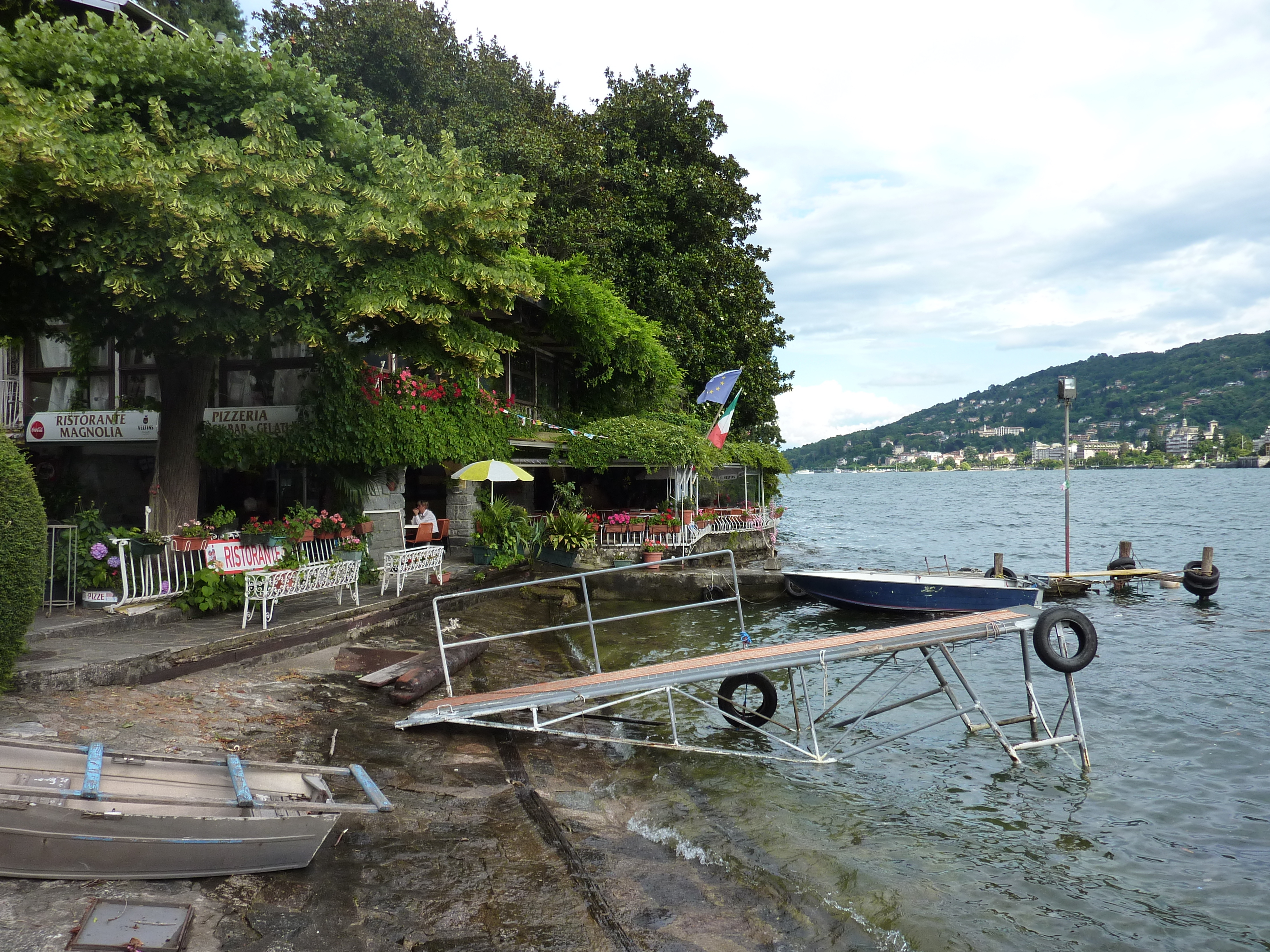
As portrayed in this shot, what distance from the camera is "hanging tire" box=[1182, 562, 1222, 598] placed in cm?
2312

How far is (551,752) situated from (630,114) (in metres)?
28.6

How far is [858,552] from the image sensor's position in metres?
40.3

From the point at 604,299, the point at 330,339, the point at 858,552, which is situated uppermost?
the point at 604,299

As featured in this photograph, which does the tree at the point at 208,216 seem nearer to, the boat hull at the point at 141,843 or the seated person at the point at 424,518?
the seated person at the point at 424,518

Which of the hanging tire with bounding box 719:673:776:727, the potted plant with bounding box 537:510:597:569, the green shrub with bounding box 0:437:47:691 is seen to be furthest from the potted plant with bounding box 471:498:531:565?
the green shrub with bounding box 0:437:47:691

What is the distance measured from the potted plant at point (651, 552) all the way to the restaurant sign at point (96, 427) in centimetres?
1149

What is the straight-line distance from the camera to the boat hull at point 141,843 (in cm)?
428

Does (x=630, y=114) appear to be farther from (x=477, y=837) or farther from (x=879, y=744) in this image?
(x=477, y=837)

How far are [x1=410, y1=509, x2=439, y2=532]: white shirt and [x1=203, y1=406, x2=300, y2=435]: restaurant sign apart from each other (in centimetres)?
391

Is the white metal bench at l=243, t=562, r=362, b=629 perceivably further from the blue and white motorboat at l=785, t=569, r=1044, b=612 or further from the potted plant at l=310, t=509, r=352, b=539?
the blue and white motorboat at l=785, t=569, r=1044, b=612

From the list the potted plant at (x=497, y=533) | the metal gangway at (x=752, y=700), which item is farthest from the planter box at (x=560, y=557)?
the metal gangway at (x=752, y=700)

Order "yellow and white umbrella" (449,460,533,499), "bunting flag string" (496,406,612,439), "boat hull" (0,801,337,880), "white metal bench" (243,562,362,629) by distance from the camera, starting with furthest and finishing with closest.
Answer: "bunting flag string" (496,406,612,439) → "yellow and white umbrella" (449,460,533,499) → "white metal bench" (243,562,362,629) → "boat hull" (0,801,337,880)

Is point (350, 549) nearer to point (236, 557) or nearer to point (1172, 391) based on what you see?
point (236, 557)

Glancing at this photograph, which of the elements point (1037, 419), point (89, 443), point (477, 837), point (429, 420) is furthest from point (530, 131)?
point (1037, 419)
